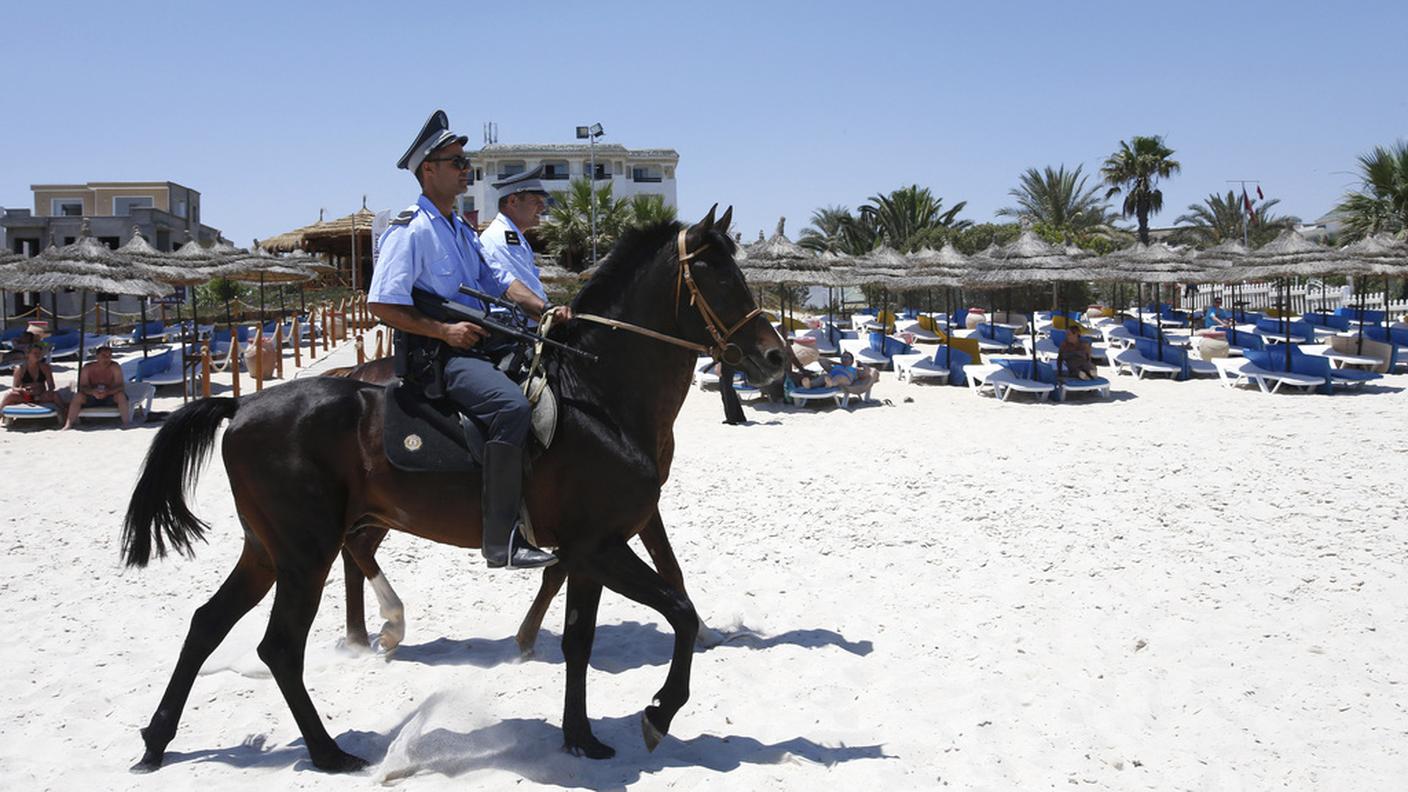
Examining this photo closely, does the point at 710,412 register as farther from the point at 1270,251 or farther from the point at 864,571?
the point at 1270,251

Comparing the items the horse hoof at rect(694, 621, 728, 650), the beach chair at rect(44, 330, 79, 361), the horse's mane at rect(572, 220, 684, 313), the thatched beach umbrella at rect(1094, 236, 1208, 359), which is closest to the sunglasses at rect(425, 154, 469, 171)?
the horse's mane at rect(572, 220, 684, 313)

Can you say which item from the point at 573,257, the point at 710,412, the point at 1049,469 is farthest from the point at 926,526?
the point at 573,257

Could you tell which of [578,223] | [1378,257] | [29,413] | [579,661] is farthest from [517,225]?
[578,223]

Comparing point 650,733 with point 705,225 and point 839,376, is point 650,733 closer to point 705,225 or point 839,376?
point 705,225

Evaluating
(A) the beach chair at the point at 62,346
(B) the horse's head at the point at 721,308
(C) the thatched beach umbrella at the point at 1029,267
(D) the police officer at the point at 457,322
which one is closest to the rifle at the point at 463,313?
(D) the police officer at the point at 457,322

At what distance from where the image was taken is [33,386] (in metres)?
15.4

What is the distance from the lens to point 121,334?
3472cm

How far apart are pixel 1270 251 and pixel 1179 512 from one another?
19.7m

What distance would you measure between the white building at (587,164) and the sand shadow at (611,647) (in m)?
69.9

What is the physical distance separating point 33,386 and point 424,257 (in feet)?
45.8

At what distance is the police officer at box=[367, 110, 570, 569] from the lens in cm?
436

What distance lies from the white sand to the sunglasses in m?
2.52

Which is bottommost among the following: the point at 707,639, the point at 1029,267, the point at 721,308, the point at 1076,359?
the point at 707,639

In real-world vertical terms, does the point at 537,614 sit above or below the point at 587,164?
below
